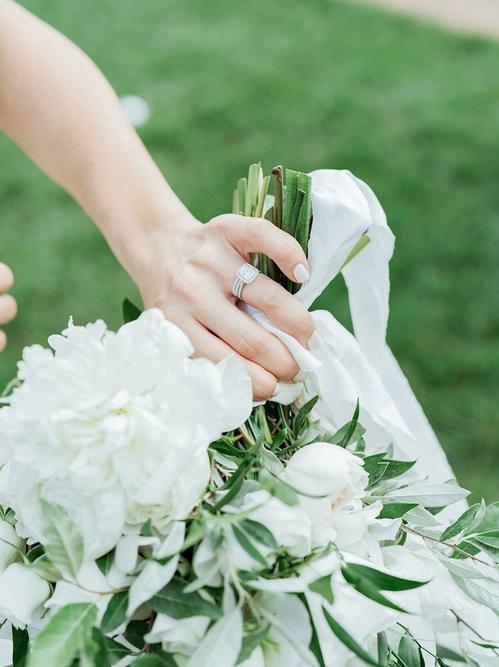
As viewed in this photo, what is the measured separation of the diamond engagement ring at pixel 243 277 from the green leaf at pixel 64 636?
1.59ft

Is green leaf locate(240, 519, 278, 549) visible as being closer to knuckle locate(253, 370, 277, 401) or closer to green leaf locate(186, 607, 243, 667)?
green leaf locate(186, 607, 243, 667)

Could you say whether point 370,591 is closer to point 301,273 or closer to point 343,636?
point 343,636

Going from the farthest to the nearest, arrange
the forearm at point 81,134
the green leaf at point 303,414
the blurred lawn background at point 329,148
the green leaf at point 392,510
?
the blurred lawn background at point 329,148
the forearm at point 81,134
the green leaf at point 303,414
the green leaf at point 392,510

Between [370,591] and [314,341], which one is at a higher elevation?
[314,341]

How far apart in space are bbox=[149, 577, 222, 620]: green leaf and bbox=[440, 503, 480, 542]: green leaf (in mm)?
335

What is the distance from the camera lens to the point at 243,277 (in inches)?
45.4

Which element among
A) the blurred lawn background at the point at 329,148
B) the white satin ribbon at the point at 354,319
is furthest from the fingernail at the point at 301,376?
the blurred lawn background at the point at 329,148

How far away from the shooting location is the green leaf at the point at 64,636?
2.43ft

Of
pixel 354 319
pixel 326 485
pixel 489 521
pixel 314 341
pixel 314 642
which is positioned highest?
pixel 354 319

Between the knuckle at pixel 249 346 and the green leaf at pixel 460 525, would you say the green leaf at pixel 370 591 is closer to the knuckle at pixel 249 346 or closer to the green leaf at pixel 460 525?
the green leaf at pixel 460 525

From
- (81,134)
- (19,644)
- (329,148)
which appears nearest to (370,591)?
(19,644)

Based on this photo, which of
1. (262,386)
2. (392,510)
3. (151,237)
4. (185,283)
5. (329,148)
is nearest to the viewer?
(392,510)

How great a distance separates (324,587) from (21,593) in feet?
0.93

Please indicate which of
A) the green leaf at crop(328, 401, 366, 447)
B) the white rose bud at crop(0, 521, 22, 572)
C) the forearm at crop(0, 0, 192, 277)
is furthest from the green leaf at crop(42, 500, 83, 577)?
the forearm at crop(0, 0, 192, 277)
